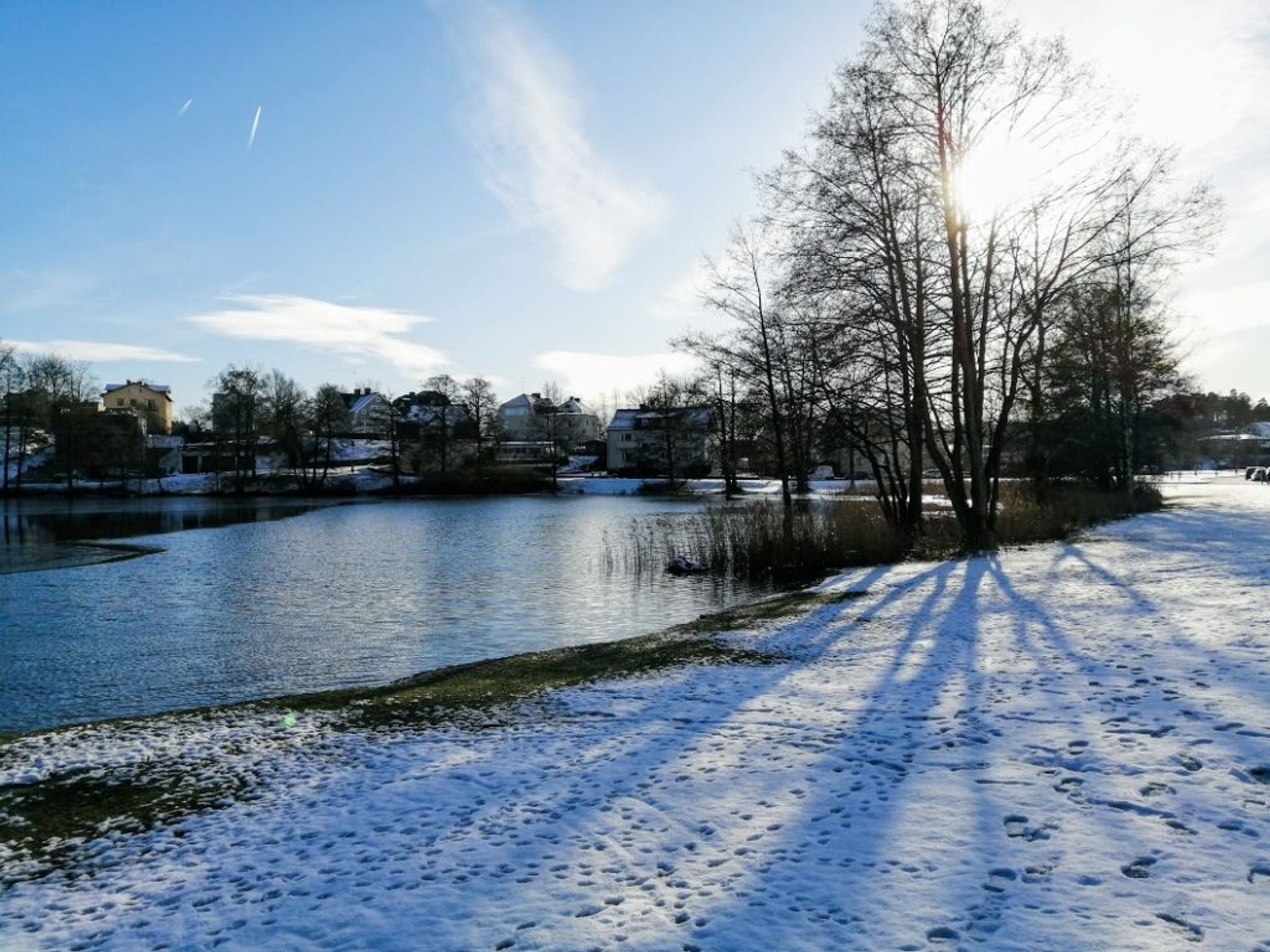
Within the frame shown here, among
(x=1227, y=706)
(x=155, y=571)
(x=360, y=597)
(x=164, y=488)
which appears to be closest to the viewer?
(x=1227, y=706)

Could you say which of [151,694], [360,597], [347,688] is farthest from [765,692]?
[360,597]

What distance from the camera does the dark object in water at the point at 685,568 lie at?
20.9 metres

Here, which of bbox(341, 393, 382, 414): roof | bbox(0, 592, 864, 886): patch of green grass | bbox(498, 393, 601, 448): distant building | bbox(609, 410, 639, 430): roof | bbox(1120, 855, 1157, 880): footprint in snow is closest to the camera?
bbox(1120, 855, 1157, 880): footprint in snow

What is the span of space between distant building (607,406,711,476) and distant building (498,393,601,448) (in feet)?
30.8

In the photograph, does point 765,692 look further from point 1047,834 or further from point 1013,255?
point 1013,255

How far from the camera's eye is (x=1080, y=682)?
23.9 feet

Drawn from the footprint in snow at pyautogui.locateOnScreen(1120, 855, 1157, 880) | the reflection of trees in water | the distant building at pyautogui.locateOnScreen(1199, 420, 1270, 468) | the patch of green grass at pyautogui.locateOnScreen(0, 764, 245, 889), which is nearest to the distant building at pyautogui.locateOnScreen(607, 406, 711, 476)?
the reflection of trees in water

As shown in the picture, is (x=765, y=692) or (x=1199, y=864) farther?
(x=765, y=692)

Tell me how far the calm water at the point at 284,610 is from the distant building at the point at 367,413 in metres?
45.9

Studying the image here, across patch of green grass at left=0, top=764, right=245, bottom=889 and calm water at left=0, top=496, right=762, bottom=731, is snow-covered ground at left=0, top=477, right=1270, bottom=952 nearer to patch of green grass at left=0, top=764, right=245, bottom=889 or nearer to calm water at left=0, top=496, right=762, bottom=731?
patch of green grass at left=0, top=764, right=245, bottom=889

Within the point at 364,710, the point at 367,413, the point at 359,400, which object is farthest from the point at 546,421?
the point at 364,710

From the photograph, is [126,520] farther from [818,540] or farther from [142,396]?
[142,396]

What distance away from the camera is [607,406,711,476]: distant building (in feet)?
244

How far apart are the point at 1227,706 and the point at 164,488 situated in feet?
278
